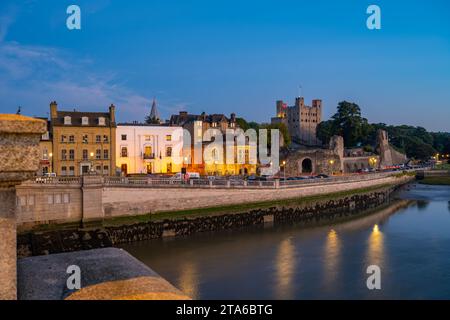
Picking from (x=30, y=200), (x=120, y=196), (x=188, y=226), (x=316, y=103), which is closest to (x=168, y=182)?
(x=188, y=226)

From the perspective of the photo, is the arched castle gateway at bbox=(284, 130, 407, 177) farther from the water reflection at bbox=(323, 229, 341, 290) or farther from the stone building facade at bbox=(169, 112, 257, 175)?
the water reflection at bbox=(323, 229, 341, 290)

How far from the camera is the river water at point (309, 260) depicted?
1731cm

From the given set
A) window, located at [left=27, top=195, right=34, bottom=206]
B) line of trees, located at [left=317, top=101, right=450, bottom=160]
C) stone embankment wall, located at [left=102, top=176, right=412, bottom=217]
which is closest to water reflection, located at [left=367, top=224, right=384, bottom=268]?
stone embankment wall, located at [left=102, top=176, right=412, bottom=217]

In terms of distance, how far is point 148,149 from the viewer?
46.7 meters

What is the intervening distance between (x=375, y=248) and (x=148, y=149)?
29.1 meters

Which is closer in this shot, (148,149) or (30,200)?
(30,200)

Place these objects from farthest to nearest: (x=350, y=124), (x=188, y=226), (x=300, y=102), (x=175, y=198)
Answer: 1. (x=300, y=102)
2. (x=350, y=124)
3. (x=175, y=198)
4. (x=188, y=226)

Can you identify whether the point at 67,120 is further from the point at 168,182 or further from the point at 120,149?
the point at 168,182

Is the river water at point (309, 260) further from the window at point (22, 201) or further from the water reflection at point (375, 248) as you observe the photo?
the window at point (22, 201)

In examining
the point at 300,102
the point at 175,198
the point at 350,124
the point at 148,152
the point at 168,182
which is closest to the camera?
the point at 175,198

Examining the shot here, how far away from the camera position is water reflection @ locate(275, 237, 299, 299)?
672 inches

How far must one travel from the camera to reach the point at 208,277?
1914 centimetres

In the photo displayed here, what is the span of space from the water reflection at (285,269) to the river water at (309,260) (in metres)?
0.03

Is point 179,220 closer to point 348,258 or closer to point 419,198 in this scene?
point 348,258
